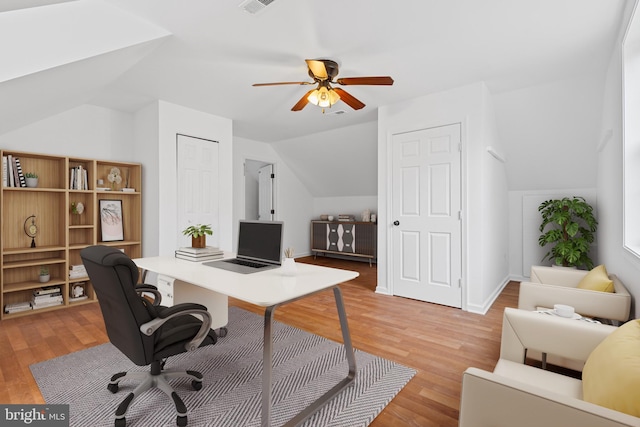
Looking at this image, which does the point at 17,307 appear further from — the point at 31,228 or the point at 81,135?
the point at 81,135

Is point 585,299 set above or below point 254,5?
below

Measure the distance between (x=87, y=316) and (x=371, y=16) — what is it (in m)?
4.01

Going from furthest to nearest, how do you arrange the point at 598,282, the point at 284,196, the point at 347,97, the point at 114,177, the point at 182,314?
the point at 284,196 → the point at 114,177 → the point at 347,97 → the point at 598,282 → the point at 182,314

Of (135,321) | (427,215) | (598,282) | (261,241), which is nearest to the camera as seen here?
(135,321)

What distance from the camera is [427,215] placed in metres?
3.82

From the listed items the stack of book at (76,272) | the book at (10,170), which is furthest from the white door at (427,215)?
the book at (10,170)

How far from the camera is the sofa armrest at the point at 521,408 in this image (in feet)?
2.94

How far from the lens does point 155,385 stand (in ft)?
6.10

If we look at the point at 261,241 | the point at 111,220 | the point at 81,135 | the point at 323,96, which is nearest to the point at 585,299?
the point at 261,241

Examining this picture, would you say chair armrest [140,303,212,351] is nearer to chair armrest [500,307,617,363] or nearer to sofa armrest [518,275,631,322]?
chair armrest [500,307,617,363]

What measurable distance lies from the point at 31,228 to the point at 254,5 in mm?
3556

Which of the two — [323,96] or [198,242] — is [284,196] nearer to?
[323,96]

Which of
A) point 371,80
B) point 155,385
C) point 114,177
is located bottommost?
point 155,385

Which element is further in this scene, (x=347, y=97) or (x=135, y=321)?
(x=347, y=97)
